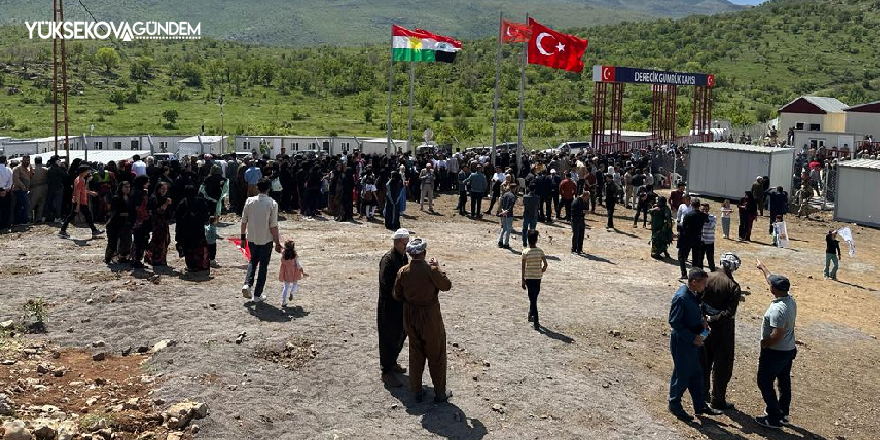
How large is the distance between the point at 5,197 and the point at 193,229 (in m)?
6.20

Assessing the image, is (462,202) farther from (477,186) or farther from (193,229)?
(193,229)

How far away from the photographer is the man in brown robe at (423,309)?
29.5 feet

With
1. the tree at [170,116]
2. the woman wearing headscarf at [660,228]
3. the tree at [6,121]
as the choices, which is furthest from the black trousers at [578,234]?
the tree at [170,116]

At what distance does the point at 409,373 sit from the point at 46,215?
12.2 metres

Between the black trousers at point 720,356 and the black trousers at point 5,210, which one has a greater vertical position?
the black trousers at point 5,210

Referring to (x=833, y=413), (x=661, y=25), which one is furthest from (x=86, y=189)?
(x=661, y=25)

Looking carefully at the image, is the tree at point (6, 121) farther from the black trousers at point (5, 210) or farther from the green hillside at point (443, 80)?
the black trousers at point (5, 210)

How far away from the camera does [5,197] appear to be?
59.0 feet

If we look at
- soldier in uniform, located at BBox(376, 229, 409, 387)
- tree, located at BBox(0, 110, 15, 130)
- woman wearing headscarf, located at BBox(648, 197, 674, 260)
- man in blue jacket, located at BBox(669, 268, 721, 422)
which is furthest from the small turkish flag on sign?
tree, located at BBox(0, 110, 15, 130)

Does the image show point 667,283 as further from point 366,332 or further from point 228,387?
point 228,387

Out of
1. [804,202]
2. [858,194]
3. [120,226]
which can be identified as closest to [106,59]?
[804,202]

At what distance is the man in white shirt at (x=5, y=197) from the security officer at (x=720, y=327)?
13722mm

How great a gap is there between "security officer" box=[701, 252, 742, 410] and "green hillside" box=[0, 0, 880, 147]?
38844 mm

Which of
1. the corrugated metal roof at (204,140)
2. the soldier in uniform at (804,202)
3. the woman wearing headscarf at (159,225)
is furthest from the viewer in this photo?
the corrugated metal roof at (204,140)
